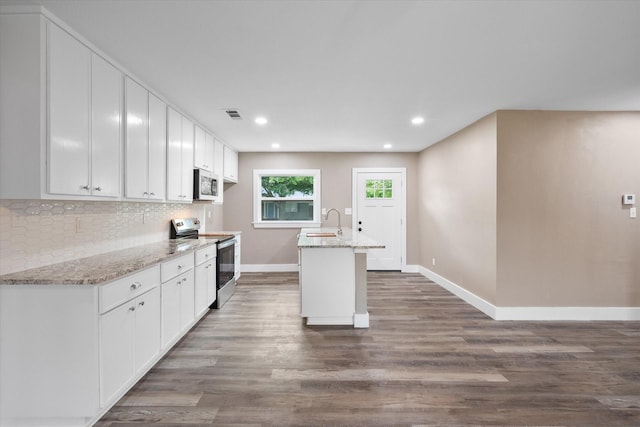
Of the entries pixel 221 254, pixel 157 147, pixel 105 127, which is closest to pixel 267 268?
pixel 221 254

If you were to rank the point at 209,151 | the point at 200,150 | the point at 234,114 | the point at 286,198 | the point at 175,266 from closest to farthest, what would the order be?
1. the point at 175,266
2. the point at 234,114
3. the point at 200,150
4. the point at 209,151
5. the point at 286,198

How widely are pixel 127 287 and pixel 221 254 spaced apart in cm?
184

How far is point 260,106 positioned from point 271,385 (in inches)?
106

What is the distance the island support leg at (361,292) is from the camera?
3184mm

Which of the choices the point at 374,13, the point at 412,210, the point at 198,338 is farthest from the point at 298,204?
the point at 374,13

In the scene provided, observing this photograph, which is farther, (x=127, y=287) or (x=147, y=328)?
(x=147, y=328)

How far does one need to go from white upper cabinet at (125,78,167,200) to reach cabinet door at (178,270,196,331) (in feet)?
2.80

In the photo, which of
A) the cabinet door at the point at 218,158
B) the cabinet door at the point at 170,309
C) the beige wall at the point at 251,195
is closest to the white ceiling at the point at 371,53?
the cabinet door at the point at 218,158

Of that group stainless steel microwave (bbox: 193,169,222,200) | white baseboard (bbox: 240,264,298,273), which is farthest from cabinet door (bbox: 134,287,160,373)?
white baseboard (bbox: 240,264,298,273)

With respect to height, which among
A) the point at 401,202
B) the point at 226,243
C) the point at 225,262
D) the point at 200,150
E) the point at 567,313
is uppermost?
the point at 200,150

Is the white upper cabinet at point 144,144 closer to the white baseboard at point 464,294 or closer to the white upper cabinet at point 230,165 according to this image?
the white upper cabinet at point 230,165

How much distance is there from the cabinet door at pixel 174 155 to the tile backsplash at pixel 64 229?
0.37 meters

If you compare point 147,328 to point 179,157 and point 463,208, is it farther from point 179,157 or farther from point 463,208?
point 463,208

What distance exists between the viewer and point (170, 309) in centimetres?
251
